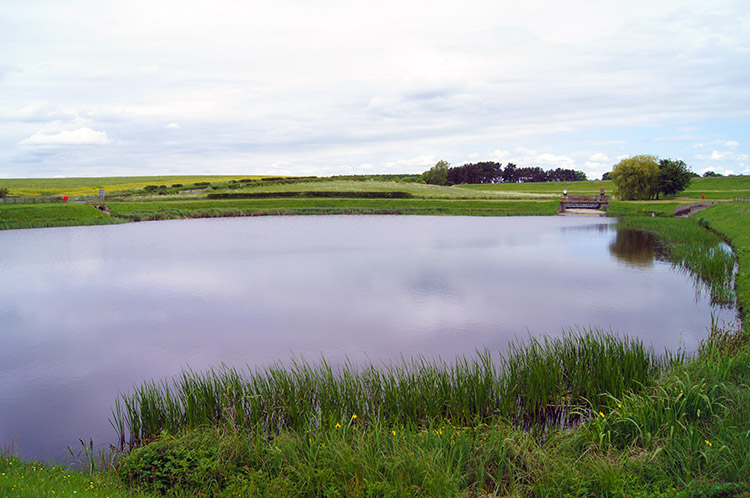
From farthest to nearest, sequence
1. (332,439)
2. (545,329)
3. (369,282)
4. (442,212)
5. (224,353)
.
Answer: (442,212) < (369,282) < (545,329) < (224,353) < (332,439)

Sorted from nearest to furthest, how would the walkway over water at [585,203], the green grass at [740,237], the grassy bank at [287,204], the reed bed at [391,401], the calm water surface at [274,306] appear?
the reed bed at [391,401] < the calm water surface at [274,306] < the green grass at [740,237] < the grassy bank at [287,204] < the walkway over water at [585,203]

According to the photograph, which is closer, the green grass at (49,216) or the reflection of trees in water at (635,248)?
the reflection of trees in water at (635,248)

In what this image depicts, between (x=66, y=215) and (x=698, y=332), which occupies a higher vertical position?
(x=66, y=215)

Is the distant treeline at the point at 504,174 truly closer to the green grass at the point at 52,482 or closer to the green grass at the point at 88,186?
the green grass at the point at 88,186

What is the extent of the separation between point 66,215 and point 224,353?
38939 millimetres

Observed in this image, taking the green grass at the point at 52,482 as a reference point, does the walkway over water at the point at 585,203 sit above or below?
above

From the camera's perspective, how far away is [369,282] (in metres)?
17.8

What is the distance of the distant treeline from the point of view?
407 ft

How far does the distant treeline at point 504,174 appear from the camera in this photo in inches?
4883

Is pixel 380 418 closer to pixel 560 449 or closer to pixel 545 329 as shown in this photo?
pixel 560 449

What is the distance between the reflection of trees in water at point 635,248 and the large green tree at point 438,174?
3449 inches

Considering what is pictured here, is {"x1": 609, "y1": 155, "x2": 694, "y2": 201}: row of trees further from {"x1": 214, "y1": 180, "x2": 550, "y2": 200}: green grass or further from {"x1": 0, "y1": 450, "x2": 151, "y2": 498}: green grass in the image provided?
{"x1": 0, "y1": 450, "x2": 151, "y2": 498}: green grass

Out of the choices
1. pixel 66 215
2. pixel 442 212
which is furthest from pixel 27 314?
pixel 442 212

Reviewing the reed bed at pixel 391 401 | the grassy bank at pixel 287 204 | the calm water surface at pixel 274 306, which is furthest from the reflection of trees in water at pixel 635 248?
the grassy bank at pixel 287 204
